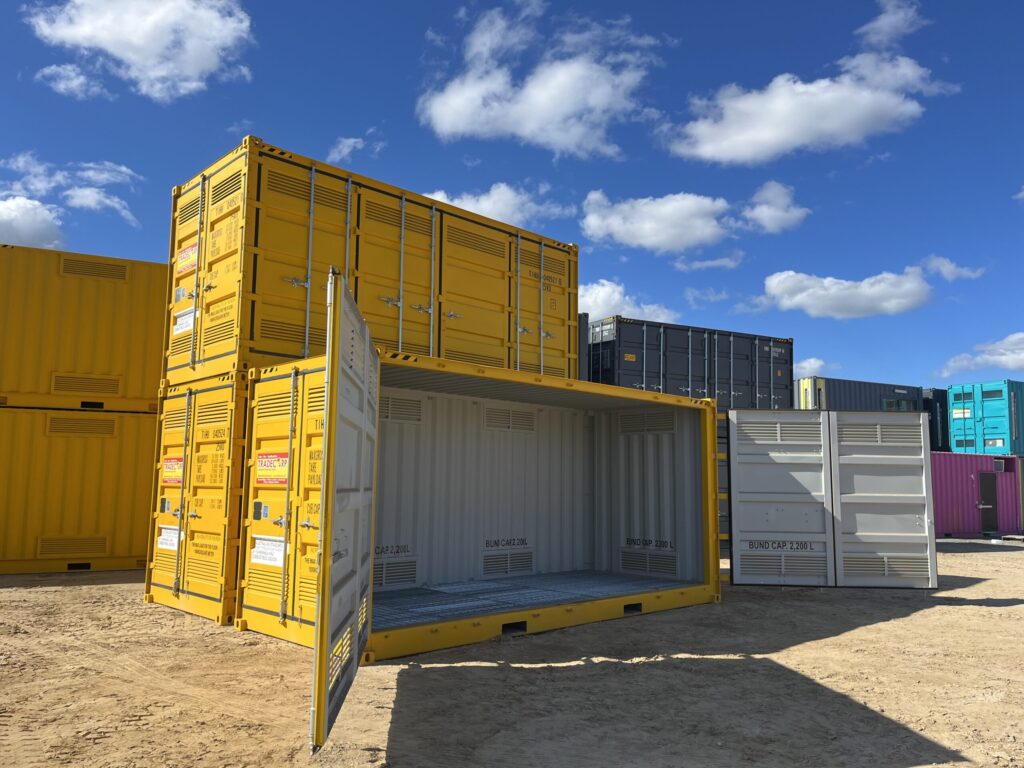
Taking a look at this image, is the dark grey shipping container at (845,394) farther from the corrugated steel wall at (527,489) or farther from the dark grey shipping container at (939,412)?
the corrugated steel wall at (527,489)

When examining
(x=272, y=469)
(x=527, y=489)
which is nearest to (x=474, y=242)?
(x=527, y=489)

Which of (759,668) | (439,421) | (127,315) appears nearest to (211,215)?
(439,421)

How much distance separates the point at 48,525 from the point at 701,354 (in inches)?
494

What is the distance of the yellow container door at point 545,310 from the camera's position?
1073cm

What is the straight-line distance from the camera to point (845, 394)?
23.2 m

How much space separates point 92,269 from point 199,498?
6.01 m

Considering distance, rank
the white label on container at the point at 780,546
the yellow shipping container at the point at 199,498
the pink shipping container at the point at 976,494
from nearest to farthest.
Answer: the yellow shipping container at the point at 199,498, the white label on container at the point at 780,546, the pink shipping container at the point at 976,494

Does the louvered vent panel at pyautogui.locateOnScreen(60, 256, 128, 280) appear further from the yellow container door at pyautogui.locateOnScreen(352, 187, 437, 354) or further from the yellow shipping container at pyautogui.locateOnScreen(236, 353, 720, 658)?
the yellow shipping container at pyautogui.locateOnScreen(236, 353, 720, 658)

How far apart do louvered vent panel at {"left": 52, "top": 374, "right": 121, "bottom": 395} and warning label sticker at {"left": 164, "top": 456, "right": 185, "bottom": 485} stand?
13.0 ft

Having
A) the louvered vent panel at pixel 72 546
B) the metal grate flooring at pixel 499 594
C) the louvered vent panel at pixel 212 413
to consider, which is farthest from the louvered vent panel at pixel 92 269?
the metal grate flooring at pixel 499 594

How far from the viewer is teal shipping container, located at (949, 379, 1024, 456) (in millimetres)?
25250

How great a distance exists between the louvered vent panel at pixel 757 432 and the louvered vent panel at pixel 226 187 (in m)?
7.51

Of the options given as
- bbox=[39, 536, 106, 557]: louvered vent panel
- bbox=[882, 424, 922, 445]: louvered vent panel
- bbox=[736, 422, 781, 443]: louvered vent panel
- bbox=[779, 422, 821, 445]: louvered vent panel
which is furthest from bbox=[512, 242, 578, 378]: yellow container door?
bbox=[39, 536, 106, 557]: louvered vent panel

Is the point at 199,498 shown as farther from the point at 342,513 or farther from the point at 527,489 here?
the point at 342,513
